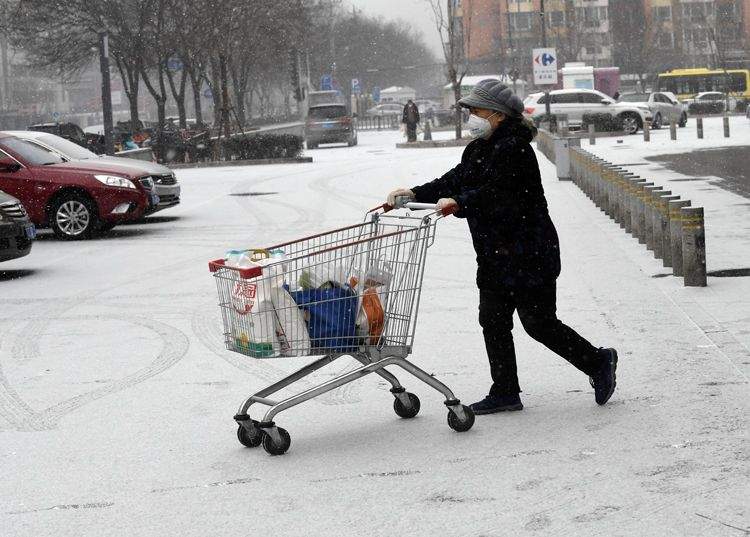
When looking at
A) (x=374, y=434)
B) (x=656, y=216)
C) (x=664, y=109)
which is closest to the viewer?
(x=374, y=434)

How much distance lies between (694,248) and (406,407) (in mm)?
4806

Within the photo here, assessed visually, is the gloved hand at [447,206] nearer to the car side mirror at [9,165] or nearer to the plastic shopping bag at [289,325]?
the plastic shopping bag at [289,325]

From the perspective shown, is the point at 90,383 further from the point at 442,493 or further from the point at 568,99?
the point at 568,99

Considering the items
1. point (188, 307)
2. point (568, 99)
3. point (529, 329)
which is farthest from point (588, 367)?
point (568, 99)

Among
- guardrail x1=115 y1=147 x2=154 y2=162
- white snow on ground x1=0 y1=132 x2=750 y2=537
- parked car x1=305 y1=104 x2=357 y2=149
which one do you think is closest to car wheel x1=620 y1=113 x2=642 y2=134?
parked car x1=305 y1=104 x2=357 y2=149

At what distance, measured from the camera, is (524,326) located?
260 inches

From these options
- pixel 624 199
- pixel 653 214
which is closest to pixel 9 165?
pixel 624 199

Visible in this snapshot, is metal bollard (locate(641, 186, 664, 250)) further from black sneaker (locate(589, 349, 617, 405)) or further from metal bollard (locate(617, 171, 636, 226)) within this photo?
black sneaker (locate(589, 349, 617, 405))

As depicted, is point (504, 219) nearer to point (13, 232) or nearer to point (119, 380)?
point (119, 380)

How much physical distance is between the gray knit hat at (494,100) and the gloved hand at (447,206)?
508 mm

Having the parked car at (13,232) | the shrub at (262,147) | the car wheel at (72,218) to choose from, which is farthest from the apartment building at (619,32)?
the parked car at (13,232)

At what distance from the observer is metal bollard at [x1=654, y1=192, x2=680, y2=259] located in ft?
40.5

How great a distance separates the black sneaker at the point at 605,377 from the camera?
6668 mm

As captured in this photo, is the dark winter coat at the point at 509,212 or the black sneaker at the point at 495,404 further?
the black sneaker at the point at 495,404
